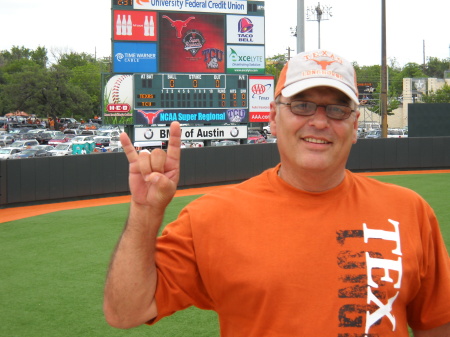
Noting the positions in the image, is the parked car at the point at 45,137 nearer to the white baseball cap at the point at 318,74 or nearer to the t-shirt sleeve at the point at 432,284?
the white baseball cap at the point at 318,74

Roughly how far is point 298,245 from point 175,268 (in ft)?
1.39

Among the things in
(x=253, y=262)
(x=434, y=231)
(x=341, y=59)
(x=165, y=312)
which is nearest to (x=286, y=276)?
(x=253, y=262)

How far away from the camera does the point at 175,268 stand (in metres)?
1.96

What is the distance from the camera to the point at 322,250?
6.32ft

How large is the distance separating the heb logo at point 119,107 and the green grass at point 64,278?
19.3ft

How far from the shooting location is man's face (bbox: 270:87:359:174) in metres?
2.06

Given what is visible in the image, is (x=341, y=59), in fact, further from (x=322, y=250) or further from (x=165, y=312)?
(x=165, y=312)

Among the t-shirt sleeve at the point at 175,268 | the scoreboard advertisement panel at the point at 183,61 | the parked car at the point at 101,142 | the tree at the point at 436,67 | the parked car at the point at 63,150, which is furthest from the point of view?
the tree at the point at 436,67

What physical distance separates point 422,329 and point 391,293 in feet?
1.20

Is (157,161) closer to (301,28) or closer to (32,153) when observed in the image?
(301,28)

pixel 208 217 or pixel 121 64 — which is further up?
pixel 121 64

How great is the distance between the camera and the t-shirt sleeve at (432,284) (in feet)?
6.81

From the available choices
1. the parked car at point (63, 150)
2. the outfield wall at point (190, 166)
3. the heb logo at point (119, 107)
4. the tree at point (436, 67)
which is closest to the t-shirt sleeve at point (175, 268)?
the outfield wall at point (190, 166)

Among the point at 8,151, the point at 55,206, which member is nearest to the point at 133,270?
the point at 55,206
